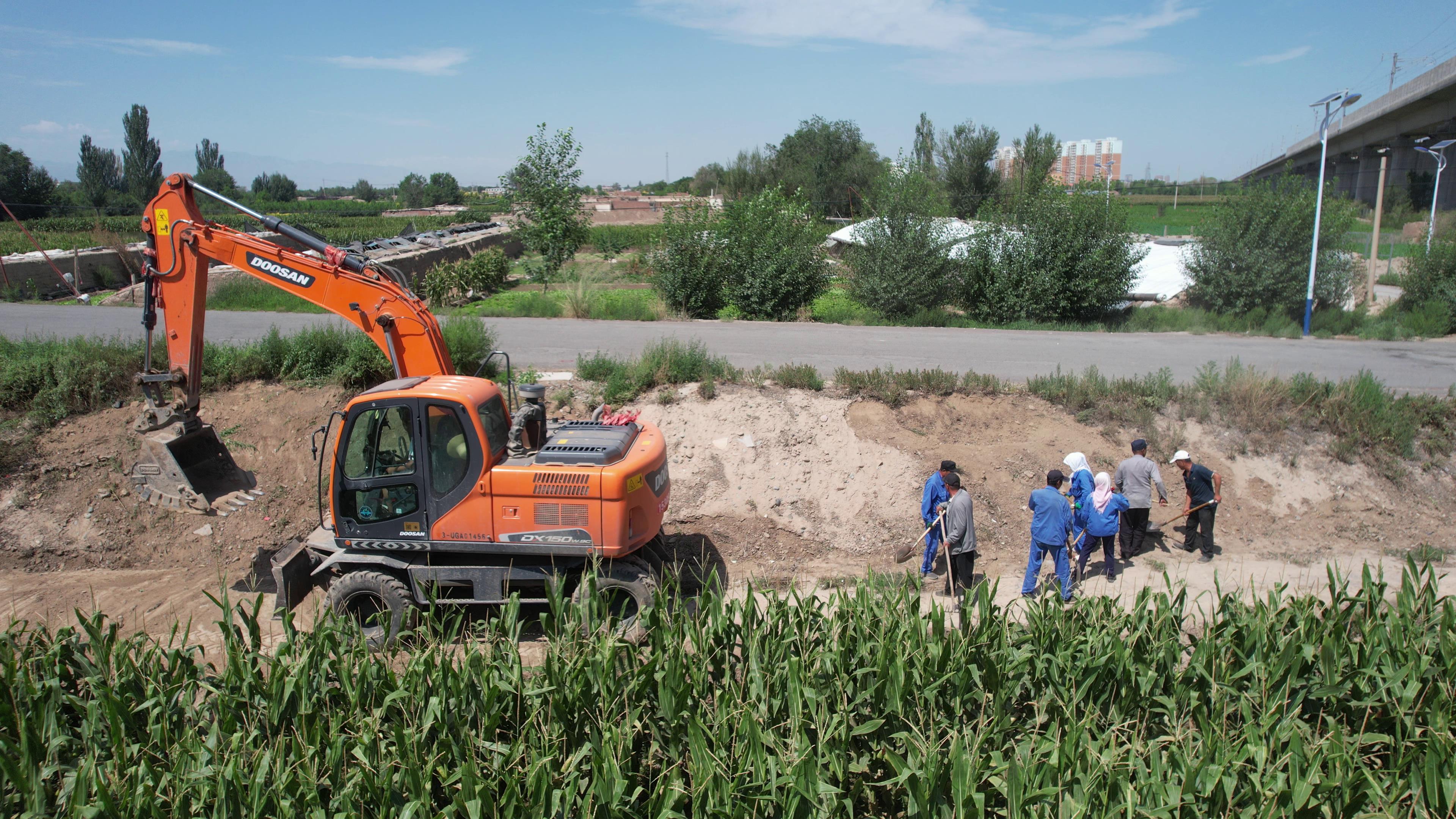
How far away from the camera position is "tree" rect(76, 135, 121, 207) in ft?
200

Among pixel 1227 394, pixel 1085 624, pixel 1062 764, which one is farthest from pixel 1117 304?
pixel 1062 764

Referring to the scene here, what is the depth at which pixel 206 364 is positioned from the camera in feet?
43.0

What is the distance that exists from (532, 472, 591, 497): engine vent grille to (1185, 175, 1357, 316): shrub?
785 inches

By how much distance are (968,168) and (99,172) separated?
71528mm

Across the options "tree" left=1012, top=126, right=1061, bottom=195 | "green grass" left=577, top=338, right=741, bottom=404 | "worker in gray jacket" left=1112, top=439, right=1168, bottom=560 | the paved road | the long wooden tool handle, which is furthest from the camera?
"tree" left=1012, top=126, right=1061, bottom=195

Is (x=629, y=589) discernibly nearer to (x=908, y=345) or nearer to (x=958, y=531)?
(x=958, y=531)

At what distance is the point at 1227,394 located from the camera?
12844mm

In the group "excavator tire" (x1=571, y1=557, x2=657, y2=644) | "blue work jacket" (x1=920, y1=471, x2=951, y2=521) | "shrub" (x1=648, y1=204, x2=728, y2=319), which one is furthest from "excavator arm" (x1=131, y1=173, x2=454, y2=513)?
"shrub" (x1=648, y1=204, x2=728, y2=319)

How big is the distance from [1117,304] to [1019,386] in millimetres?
9610

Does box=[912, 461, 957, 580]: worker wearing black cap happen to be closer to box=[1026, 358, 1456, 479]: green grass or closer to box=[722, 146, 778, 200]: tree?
box=[1026, 358, 1456, 479]: green grass

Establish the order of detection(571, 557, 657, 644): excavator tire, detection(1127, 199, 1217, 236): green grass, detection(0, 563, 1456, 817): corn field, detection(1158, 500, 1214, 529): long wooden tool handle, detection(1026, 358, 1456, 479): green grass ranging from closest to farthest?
detection(0, 563, 1456, 817): corn field < detection(571, 557, 657, 644): excavator tire < detection(1158, 500, 1214, 529): long wooden tool handle < detection(1026, 358, 1456, 479): green grass < detection(1127, 199, 1217, 236): green grass

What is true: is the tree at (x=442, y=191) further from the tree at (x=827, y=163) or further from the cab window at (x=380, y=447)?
the cab window at (x=380, y=447)

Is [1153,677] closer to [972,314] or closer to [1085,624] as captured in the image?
[1085,624]

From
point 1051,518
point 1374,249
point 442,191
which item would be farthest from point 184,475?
point 442,191
